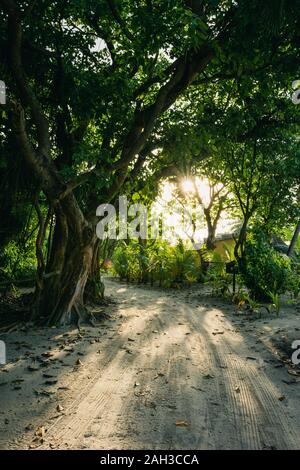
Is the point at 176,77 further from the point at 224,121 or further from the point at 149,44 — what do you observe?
the point at 224,121

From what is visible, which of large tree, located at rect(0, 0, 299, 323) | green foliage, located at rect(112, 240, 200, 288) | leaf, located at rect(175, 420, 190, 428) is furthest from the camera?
green foliage, located at rect(112, 240, 200, 288)

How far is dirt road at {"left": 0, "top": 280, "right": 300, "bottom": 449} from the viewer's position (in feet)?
10.4

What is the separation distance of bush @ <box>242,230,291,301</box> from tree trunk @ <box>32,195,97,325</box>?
14.5ft

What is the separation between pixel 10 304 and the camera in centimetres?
844

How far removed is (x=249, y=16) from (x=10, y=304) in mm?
7304

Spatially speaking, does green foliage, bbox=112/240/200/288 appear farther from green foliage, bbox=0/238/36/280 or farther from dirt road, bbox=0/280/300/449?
dirt road, bbox=0/280/300/449

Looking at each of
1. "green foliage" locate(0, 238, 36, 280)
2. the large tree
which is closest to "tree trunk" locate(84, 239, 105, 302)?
the large tree

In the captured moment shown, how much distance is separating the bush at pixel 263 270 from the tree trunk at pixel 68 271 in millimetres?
→ 4411

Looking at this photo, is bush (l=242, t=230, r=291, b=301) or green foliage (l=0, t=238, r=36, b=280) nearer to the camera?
green foliage (l=0, t=238, r=36, b=280)

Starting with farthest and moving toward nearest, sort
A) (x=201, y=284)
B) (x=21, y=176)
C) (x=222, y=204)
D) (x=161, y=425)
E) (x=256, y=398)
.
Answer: (x=222, y=204) < (x=201, y=284) < (x=21, y=176) < (x=256, y=398) < (x=161, y=425)

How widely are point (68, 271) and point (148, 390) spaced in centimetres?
388

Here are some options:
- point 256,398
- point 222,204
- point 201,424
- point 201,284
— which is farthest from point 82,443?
point 222,204

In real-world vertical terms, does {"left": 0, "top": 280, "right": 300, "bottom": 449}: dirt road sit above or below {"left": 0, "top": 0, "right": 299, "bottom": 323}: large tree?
below

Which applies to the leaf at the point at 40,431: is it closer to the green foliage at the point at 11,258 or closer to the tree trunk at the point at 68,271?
the tree trunk at the point at 68,271
